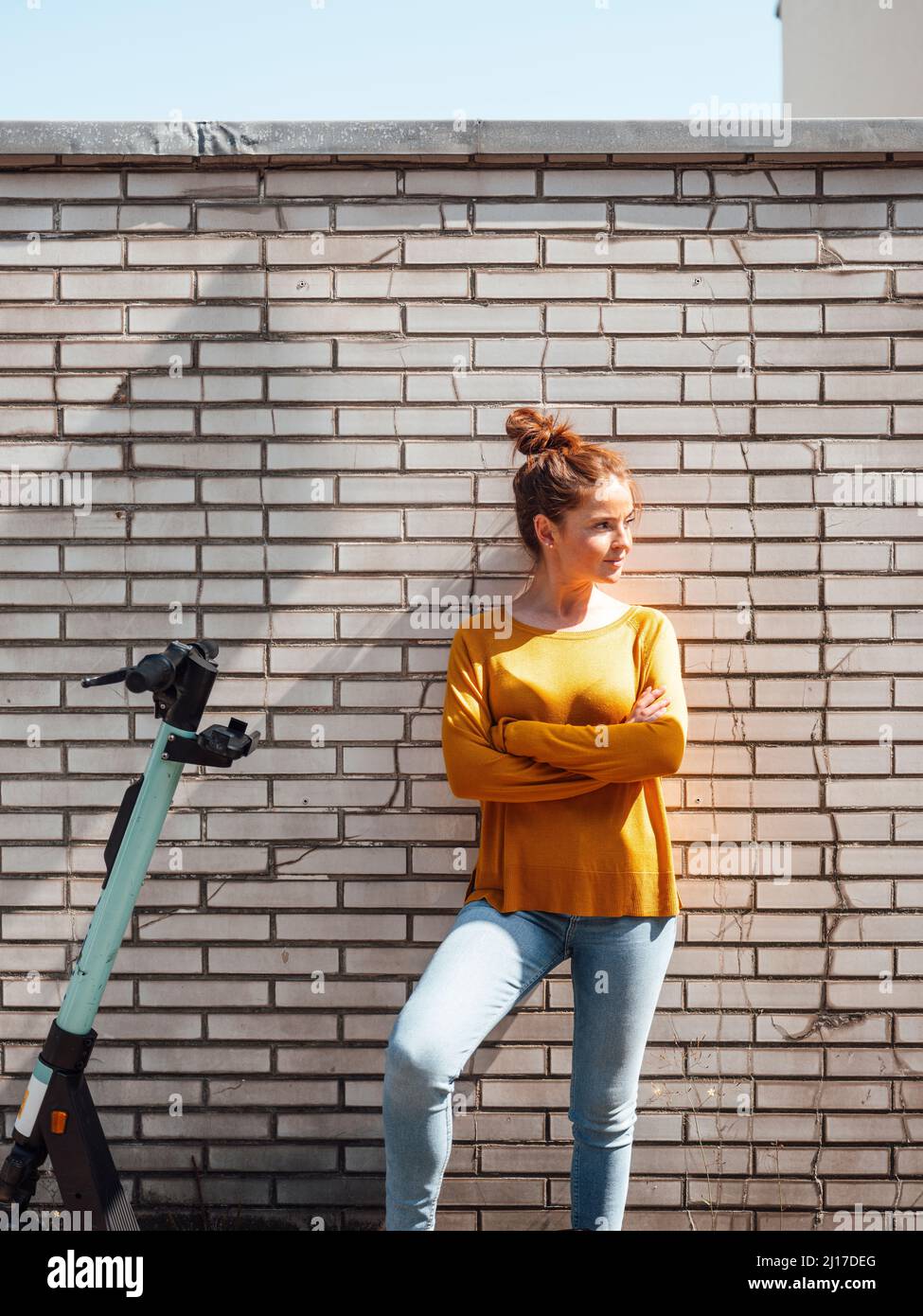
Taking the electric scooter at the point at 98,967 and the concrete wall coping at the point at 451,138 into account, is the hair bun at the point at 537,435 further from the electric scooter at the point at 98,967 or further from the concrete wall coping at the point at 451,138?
the electric scooter at the point at 98,967

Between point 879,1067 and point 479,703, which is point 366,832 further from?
point 879,1067

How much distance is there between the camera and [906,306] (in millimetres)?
2764

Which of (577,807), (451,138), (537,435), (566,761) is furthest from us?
(451,138)

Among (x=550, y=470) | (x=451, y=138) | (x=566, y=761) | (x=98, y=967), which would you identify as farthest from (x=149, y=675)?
(x=451, y=138)

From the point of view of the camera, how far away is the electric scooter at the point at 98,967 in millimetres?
2221

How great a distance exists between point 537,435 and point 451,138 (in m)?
0.92

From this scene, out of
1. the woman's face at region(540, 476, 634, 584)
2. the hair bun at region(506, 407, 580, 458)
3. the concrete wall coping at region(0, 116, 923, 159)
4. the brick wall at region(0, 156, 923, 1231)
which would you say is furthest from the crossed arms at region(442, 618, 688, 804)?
the concrete wall coping at region(0, 116, 923, 159)

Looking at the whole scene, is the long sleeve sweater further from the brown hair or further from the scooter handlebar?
the scooter handlebar

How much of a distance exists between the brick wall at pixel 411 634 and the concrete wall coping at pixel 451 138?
0.07 m

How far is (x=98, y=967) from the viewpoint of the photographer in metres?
2.24

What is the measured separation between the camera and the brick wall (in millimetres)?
2758

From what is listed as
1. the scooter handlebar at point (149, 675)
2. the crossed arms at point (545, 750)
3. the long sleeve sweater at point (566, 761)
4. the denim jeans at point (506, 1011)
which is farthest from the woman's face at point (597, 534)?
the scooter handlebar at point (149, 675)

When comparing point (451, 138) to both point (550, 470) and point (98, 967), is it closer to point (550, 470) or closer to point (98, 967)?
point (550, 470)

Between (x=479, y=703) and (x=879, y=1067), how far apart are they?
5.41 feet
